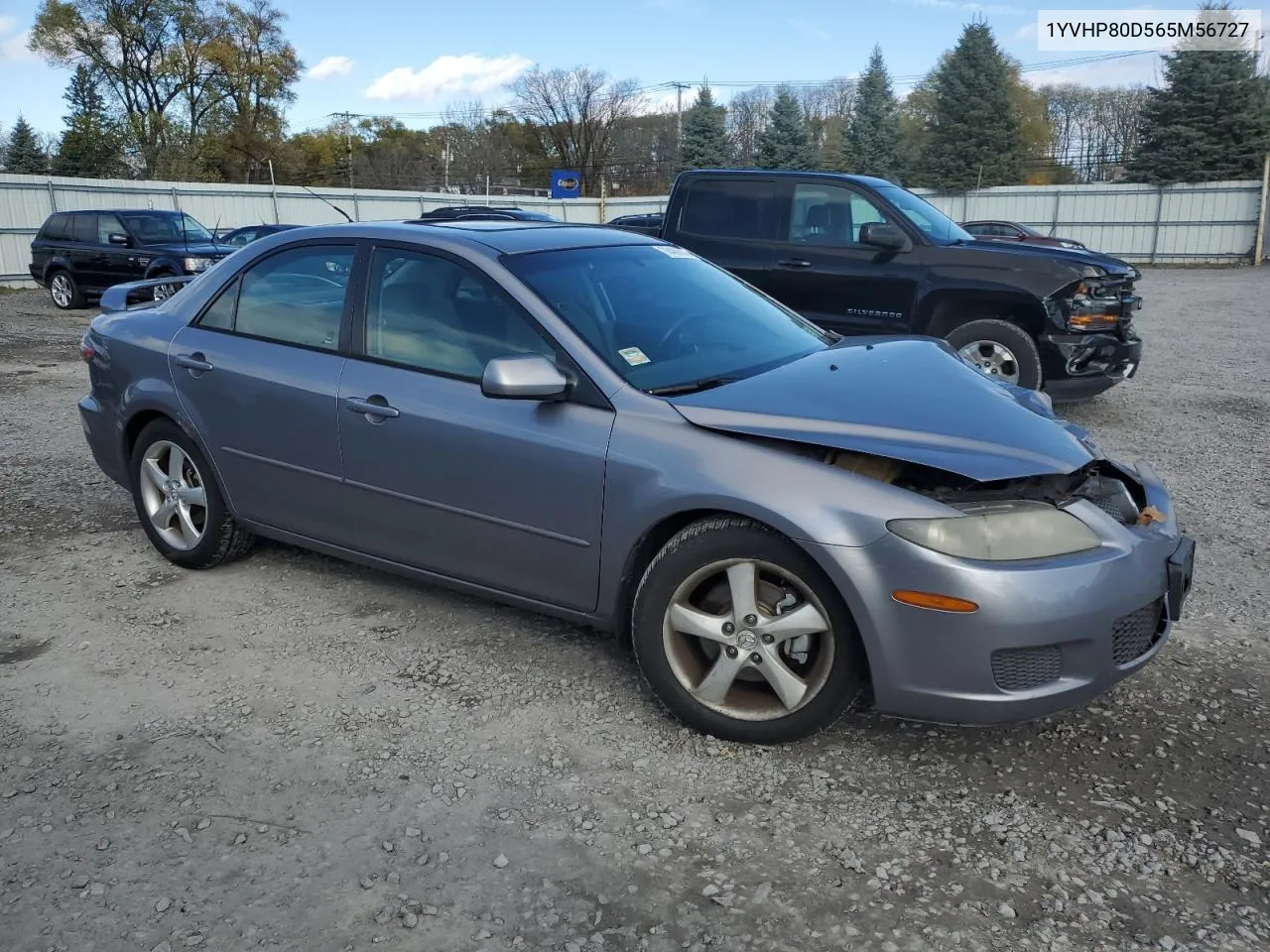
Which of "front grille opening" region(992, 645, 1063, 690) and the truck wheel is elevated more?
the truck wheel

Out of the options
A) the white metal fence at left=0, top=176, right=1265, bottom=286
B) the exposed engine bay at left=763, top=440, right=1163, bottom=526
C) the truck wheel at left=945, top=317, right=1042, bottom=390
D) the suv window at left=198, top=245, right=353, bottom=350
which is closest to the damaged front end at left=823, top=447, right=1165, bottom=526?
the exposed engine bay at left=763, top=440, right=1163, bottom=526

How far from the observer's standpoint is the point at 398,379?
3826 millimetres

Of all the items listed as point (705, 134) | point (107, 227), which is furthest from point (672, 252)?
point (705, 134)

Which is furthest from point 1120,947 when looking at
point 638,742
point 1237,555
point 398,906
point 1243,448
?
point 1243,448

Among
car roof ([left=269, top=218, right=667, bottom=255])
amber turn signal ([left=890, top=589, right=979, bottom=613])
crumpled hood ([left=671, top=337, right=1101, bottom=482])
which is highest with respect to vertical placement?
car roof ([left=269, top=218, right=667, bottom=255])

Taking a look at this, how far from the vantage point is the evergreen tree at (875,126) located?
46250 millimetres

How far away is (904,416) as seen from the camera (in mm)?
3170

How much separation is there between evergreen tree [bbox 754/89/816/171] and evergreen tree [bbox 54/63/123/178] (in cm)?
2883

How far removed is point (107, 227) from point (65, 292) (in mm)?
1744

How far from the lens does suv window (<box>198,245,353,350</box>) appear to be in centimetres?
413

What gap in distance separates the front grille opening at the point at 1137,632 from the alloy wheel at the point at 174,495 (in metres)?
3.70

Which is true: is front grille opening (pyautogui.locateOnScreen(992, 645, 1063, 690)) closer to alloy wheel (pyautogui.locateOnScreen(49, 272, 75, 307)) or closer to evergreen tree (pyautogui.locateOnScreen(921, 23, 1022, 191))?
alloy wheel (pyautogui.locateOnScreen(49, 272, 75, 307))

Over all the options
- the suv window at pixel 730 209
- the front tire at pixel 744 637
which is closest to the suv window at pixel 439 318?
the front tire at pixel 744 637

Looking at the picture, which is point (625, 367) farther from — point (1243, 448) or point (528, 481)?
point (1243, 448)
